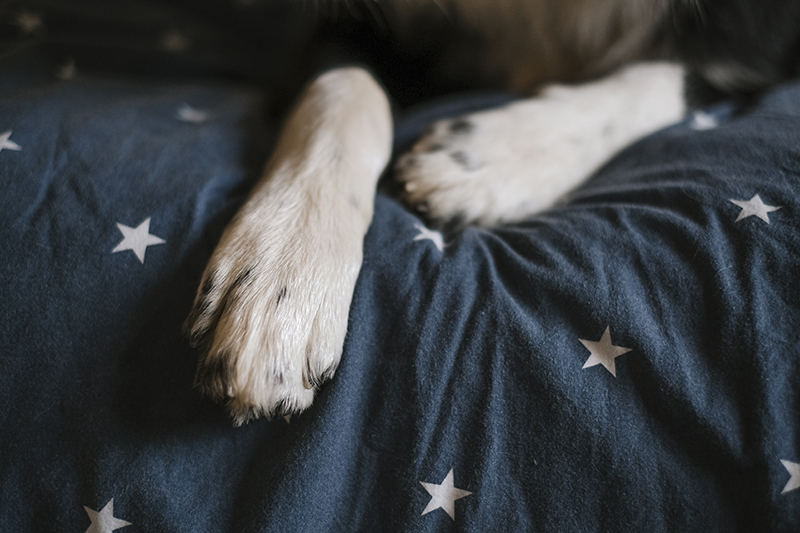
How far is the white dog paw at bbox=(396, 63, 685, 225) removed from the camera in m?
0.62

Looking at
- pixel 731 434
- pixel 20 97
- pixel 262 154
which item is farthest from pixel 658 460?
pixel 20 97

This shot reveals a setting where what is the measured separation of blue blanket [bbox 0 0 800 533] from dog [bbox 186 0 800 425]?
1.9 inches

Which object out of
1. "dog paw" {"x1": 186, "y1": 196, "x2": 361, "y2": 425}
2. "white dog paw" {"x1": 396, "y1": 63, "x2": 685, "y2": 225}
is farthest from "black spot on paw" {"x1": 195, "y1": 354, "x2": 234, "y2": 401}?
"white dog paw" {"x1": 396, "y1": 63, "x2": 685, "y2": 225}

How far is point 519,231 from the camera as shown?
546mm

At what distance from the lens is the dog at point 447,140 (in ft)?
1.36

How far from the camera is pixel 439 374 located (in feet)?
1.39

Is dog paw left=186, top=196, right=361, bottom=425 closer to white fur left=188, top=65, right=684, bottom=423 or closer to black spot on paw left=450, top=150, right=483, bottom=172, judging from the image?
white fur left=188, top=65, right=684, bottom=423

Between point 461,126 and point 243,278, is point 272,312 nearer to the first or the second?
point 243,278

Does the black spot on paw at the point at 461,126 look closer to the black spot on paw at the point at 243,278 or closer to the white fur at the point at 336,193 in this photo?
the white fur at the point at 336,193

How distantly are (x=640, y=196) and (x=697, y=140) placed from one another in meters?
0.13

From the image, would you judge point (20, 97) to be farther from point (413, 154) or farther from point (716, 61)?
point (716, 61)

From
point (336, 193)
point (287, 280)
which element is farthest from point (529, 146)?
point (287, 280)

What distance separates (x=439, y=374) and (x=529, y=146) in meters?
0.42

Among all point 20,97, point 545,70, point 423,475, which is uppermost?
point 20,97
